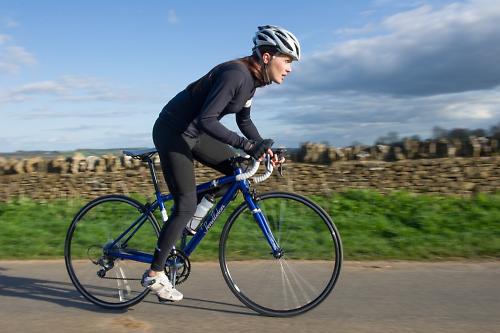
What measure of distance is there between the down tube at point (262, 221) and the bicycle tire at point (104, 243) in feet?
2.67

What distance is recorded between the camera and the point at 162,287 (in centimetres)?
429

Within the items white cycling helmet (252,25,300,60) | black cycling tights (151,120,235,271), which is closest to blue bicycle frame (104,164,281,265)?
black cycling tights (151,120,235,271)

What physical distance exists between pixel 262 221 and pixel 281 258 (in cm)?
33

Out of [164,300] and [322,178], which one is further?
[322,178]

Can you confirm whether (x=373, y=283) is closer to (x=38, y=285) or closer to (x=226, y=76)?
(x=226, y=76)

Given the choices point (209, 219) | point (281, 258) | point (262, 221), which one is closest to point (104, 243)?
point (209, 219)

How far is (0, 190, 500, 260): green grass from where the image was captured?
18.9 ft

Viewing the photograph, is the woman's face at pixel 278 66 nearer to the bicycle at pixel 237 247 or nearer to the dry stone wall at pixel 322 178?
the bicycle at pixel 237 247

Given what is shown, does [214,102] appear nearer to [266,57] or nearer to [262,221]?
[266,57]

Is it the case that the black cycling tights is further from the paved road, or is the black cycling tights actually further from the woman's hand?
the woman's hand

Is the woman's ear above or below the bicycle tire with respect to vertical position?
above

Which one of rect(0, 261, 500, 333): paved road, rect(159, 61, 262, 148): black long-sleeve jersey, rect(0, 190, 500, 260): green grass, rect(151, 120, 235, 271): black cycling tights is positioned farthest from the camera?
rect(0, 190, 500, 260): green grass

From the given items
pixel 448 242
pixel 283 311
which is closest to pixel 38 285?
pixel 283 311

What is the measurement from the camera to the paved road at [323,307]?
3988 mm
